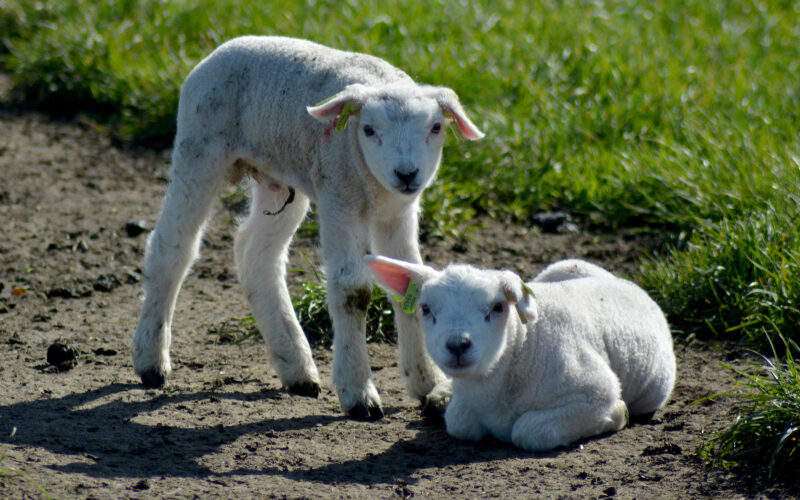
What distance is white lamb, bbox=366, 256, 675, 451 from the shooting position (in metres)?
4.74

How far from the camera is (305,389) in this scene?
588 centimetres

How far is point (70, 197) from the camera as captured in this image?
8.67 meters

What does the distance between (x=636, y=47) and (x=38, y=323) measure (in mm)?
6238

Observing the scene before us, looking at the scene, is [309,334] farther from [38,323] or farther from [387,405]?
[38,323]

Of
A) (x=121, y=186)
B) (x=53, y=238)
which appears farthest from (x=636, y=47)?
(x=53, y=238)

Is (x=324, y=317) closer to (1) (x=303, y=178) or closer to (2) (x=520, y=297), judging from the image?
(1) (x=303, y=178)

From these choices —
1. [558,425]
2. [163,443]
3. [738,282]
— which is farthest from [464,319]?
[738,282]

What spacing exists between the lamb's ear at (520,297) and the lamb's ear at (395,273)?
1.26 feet

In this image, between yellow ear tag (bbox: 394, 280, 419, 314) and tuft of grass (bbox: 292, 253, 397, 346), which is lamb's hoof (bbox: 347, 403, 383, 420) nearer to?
yellow ear tag (bbox: 394, 280, 419, 314)

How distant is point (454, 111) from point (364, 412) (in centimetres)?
154

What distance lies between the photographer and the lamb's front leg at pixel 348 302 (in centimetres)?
530

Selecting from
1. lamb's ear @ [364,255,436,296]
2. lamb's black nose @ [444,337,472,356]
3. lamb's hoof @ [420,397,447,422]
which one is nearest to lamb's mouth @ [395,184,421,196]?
lamb's ear @ [364,255,436,296]

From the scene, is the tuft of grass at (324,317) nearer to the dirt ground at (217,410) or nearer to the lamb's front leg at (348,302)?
the dirt ground at (217,410)

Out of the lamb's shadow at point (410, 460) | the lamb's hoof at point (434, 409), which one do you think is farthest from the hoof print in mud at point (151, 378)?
the lamb's hoof at point (434, 409)
